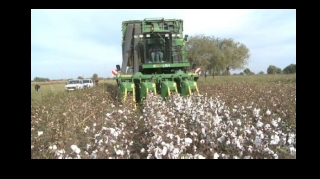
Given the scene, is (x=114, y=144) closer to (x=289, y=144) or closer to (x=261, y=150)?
(x=261, y=150)

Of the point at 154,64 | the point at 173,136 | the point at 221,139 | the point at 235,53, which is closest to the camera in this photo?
the point at 221,139

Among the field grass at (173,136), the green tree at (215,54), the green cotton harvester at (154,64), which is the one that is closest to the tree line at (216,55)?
the green tree at (215,54)

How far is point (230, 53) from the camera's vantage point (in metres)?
47.7

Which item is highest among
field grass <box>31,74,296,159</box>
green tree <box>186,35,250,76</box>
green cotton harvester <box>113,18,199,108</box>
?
green tree <box>186,35,250,76</box>

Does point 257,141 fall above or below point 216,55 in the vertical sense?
below

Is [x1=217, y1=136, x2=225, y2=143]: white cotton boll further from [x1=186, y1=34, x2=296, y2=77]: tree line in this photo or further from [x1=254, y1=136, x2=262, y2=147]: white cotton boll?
[x1=186, y1=34, x2=296, y2=77]: tree line

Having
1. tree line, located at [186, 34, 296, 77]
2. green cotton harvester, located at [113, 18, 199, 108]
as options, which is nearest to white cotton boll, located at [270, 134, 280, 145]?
green cotton harvester, located at [113, 18, 199, 108]

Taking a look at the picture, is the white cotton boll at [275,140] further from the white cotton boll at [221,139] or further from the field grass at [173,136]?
the white cotton boll at [221,139]

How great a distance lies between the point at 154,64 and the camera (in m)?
10.6

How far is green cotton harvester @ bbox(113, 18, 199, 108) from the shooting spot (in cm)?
955

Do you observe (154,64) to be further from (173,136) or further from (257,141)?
(257,141)

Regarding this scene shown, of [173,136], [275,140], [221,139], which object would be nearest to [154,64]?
[173,136]

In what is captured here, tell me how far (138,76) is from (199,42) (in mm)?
33423

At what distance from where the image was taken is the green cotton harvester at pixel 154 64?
9.55m
